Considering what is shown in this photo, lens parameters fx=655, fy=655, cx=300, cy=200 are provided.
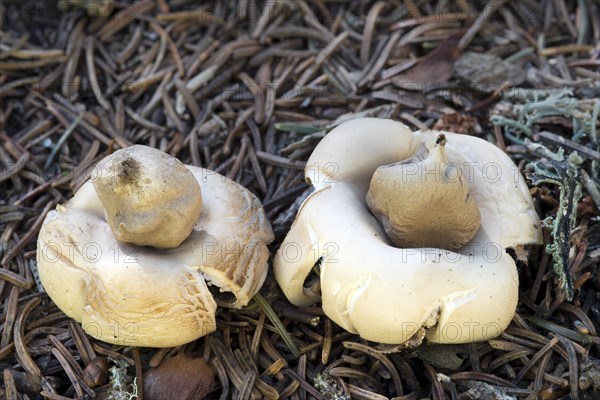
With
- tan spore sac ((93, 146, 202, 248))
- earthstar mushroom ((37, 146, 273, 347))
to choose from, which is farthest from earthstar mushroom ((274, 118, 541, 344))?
tan spore sac ((93, 146, 202, 248))

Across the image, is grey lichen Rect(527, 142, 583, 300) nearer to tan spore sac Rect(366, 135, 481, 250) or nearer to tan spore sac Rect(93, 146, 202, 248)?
tan spore sac Rect(366, 135, 481, 250)

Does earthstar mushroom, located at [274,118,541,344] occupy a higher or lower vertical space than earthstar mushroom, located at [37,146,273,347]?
higher

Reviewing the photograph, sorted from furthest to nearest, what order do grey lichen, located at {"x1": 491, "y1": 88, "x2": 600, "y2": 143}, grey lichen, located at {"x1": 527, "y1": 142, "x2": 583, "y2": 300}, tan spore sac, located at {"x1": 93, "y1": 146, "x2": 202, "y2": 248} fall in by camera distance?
grey lichen, located at {"x1": 491, "y1": 88, "x2": 600, "y2": 143} → grey lichen, located at {"x1": 527, "y1": 142, "x2": 583, "y2": 300} → tan spore sac, located at {"x1": 93, "y1": 146, "x2": 202, "y2": 248}

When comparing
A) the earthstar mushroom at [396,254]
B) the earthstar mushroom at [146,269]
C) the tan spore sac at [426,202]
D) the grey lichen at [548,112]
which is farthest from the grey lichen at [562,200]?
the earthstar mushroom at [146,269]

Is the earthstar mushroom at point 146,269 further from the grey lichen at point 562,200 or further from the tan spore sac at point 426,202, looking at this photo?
the grey lichen at point 562,200

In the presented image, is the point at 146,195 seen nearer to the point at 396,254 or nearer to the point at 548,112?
the point at 396,254

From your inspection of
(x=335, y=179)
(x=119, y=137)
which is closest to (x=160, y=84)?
(x=119, y=137)
